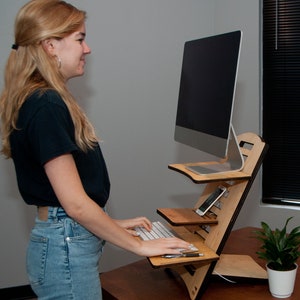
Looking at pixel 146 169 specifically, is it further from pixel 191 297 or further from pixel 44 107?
pixel 44 107

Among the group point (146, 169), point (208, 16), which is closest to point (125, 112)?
point (146, 169)

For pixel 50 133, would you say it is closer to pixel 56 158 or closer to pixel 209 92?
pixel 56 158

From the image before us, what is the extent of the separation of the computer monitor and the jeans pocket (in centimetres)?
59

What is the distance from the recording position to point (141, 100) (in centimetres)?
290

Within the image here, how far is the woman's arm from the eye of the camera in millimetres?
1177

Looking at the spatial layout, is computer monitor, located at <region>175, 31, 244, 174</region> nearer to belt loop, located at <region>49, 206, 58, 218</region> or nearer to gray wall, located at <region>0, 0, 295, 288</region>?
belt loop, located at <region>49, 206, 58, 218</region>

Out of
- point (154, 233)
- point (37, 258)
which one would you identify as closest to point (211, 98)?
point (154, 233)

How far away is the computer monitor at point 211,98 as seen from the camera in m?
1.36

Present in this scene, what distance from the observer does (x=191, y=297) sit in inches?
56.5

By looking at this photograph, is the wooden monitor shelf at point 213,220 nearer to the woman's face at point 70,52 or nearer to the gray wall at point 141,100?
the woman's face at point 70,52

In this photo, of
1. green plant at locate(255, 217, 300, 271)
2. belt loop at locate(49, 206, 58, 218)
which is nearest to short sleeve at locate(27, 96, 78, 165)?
belt loop at locate(49, 206, 58, 218)

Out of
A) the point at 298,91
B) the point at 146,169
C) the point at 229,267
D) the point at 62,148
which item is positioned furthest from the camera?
the point at 146,169

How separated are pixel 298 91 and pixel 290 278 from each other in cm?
165

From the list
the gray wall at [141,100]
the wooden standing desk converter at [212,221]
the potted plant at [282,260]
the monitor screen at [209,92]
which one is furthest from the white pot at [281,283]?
the gray wall at [141,100]
